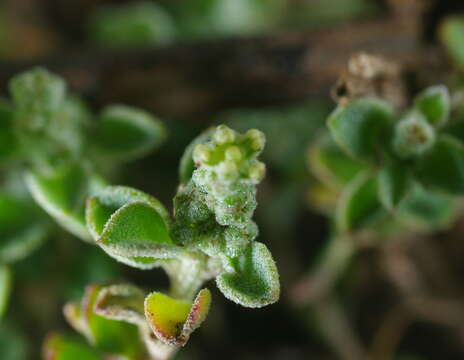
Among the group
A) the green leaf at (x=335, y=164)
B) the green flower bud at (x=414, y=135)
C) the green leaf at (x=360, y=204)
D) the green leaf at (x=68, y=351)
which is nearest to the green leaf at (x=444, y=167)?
the green flower bud at (x=414, y=135)

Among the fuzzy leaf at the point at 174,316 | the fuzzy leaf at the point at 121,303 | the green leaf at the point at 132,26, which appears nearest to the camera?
the fuzzy leaf at the point at 174,316

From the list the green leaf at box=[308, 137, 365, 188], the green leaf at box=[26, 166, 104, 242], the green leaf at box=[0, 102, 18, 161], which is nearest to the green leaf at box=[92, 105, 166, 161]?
the green leaf at box=[26, 166, 104, 242]

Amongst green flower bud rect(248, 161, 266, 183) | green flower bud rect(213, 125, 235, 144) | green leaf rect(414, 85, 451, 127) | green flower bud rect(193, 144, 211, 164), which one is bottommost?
green leaf rect(414, 85, 451, 127)

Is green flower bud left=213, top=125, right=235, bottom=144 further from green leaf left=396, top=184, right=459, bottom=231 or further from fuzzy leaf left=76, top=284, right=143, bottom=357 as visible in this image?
green leaf left=396, top=184, right=459, bottom=231

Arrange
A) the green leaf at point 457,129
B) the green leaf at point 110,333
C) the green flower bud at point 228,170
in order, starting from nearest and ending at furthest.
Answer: the green flower bud at point 228,170, the green leaf at point 110,333, the green leaf at point 457,129

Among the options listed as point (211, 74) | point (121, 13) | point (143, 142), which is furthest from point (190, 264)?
point (121, 13)

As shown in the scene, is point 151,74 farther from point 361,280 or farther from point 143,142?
point 361,280

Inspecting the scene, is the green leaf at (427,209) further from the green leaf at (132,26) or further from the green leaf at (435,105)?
the green leaf at (132,26)
